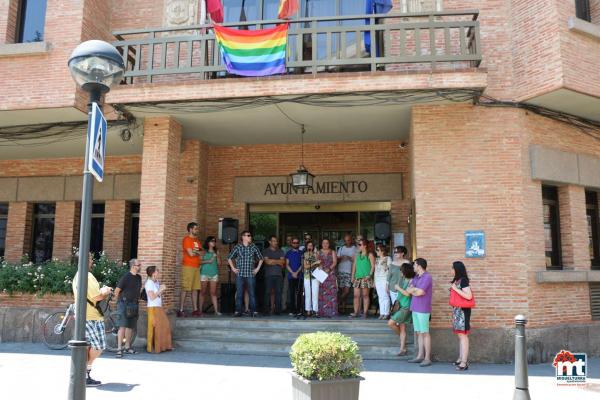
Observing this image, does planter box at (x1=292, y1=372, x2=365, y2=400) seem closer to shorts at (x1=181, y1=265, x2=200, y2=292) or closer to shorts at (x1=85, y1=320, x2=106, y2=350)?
A: shorts at (x1=85, y1=320, x2=106, y2=350)

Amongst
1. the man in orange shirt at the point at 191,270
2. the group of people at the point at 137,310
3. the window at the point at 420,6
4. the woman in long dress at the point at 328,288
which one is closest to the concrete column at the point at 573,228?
the window at the point at 420,6

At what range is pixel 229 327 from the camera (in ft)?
33.5

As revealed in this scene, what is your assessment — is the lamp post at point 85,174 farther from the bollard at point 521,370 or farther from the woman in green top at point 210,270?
the woman in green top at point 210,270

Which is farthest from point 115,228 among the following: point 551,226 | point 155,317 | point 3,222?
point 551,226

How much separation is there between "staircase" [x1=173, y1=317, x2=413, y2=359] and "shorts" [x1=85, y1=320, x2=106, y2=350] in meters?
3.04

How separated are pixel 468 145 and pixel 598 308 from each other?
170 inches

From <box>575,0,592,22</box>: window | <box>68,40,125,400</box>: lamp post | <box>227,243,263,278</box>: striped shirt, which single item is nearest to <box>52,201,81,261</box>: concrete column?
<box>227,243,263,278</box>: striped shirt

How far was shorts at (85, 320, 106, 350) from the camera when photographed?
691 centimetres

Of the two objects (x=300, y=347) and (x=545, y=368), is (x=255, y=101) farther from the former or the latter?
(x=545, y=368)

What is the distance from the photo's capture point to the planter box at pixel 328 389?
4.90 metres

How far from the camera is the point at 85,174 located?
4.58 metres

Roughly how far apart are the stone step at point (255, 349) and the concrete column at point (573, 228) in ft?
13.1

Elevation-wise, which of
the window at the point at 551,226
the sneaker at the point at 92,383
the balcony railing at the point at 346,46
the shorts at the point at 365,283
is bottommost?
the sneaker at the point at 92,383

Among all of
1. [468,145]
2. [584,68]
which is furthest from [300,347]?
[584,68]
